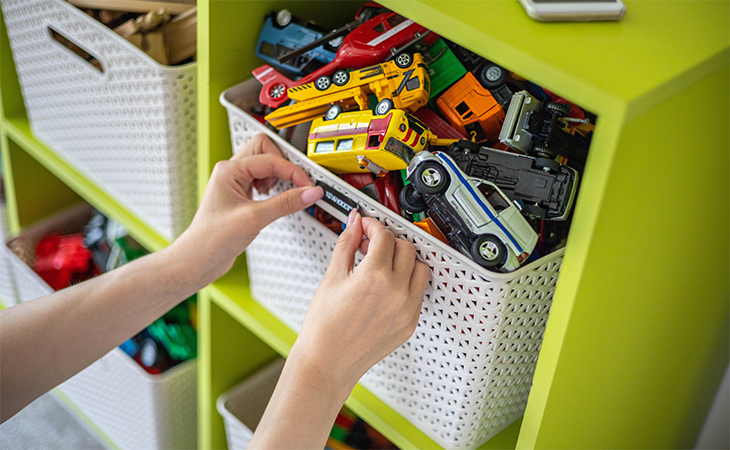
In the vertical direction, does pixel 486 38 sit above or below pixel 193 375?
above

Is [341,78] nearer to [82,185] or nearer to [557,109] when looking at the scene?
[557,109]

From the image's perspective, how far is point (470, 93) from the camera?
0.66 meters

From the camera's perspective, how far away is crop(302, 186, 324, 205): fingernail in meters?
0.70

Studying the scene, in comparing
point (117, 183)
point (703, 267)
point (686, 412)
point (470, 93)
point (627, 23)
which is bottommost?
point (686, 412)

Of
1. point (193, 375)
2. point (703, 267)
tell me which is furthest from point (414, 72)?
point (193, 375)

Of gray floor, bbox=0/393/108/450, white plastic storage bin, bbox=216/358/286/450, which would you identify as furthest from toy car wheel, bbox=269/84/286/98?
gray floor, bbox=0/393/108/450

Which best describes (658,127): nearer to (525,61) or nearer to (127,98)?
(525,61)

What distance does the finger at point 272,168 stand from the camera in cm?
72

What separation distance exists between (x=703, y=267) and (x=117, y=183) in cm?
91

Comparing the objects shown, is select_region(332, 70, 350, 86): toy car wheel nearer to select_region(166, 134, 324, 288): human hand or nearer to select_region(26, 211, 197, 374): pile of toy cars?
select_region(166, 134, 324, 288): human hand

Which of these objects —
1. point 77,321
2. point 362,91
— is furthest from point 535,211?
point 77,321

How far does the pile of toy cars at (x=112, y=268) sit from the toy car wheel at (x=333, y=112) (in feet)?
2.17

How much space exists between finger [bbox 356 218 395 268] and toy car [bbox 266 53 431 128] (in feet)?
0.43

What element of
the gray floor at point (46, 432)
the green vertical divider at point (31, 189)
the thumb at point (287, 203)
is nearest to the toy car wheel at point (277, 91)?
the thumb at point (287, 203)
